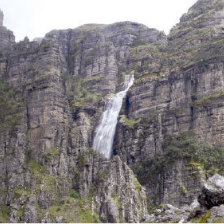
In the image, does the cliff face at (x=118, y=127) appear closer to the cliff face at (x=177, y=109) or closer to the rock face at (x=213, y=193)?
the cliff face at (x=177, y=109)

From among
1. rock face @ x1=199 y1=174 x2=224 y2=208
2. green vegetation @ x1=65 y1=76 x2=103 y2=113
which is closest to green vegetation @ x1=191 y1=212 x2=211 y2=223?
rock face @ x1=199 y1=174 x2=224 y2=208

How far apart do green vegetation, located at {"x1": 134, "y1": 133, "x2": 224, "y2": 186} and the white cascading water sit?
37.1ft

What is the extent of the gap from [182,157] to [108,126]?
24081 mm

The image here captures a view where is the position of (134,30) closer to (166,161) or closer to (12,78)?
(12,78)

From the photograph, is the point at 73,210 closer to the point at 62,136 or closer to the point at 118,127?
the point at 62,136

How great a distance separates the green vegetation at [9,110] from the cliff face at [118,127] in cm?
20

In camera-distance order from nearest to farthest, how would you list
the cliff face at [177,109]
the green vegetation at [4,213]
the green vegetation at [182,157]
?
the green vegetation at [4,213] < the green vegetation at [182,157] < the cliff face at [177,109]

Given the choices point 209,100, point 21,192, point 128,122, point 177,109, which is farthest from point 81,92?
point 21,192

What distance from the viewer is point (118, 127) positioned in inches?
3979

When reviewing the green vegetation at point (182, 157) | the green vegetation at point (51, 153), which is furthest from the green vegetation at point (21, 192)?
the green vegetation at point (182, 157)

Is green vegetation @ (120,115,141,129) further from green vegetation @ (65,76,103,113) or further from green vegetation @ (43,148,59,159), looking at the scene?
green vegetation @ (43,148,59,159)

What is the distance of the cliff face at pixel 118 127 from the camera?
82.1m

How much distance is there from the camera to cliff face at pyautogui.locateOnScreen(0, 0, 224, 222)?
82.1 m

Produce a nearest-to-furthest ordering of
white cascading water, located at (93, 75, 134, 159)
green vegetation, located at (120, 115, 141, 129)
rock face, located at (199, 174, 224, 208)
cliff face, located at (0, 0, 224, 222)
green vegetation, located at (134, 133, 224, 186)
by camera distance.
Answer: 1. rock face, located at (199, 174, 224, 208)
2. green vegetation, located at (134, 133, 224, 186)
3. cliff face, located at (0, 0, 224, 222)
4. green vegetation, located at (120, 115, 141, 129)
5. white cascading water, located at (93, 75, 134, 159)
